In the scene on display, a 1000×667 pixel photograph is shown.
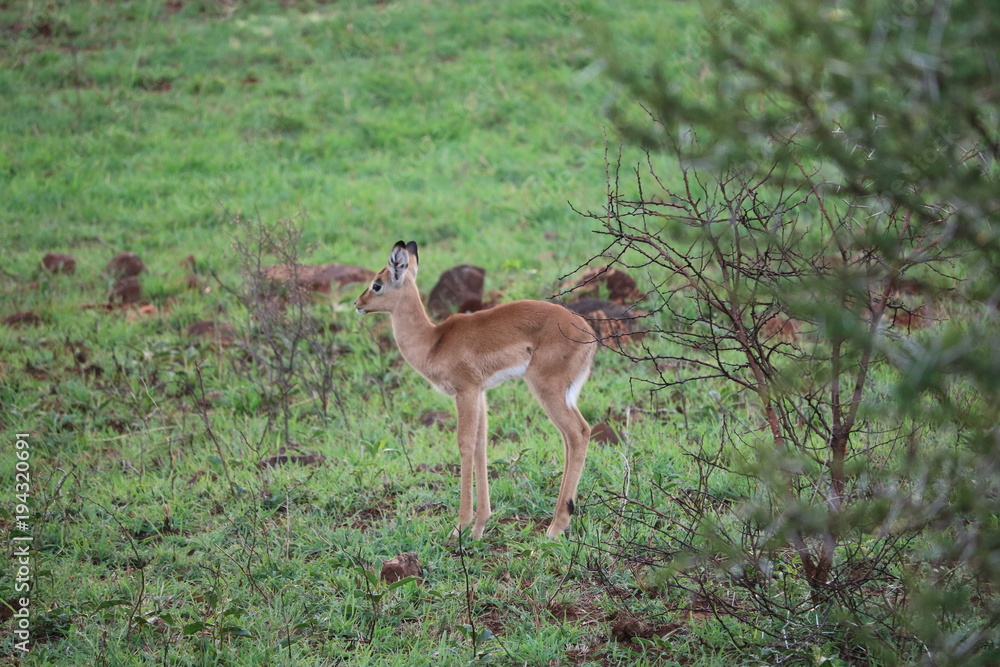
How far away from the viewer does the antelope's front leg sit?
14.4 feet

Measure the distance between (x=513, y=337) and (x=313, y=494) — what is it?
1402mm

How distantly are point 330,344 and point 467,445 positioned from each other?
2815 mm

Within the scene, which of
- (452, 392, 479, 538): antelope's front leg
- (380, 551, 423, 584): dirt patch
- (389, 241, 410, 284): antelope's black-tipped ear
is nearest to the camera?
(380, 551, 423, 584): dirt patch

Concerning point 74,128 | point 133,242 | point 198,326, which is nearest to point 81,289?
point 133,242

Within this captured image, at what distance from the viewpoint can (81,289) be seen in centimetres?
816

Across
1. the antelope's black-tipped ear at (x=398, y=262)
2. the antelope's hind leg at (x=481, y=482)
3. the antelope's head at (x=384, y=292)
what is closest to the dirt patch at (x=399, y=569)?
the antelope's hind leg at (x=481, y=482)

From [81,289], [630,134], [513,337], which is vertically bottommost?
[81,289]

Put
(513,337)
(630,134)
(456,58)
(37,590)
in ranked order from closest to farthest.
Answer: (630,134)
(37,590)
(513,337)
(456,58)

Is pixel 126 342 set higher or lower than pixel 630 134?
lower

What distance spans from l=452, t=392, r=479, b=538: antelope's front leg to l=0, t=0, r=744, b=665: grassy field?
0.15 metres

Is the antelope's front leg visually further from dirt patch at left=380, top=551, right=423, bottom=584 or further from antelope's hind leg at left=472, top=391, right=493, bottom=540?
dirt patch at left=380, top=551, right=423, bottom=584

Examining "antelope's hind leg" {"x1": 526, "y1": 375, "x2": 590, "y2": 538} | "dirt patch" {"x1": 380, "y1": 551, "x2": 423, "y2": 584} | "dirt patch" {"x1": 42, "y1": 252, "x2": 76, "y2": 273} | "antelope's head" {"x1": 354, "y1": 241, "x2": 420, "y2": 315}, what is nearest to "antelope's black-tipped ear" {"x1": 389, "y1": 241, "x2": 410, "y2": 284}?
"antelope's head" {"x1": 354, "y1": 241, "x2": 420, "y2": 315}

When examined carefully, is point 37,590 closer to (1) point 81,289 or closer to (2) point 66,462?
(2) point 66,462

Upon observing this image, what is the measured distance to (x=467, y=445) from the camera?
4422mm
